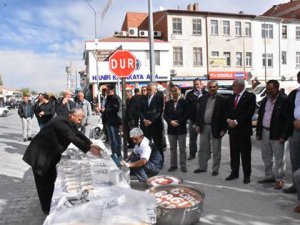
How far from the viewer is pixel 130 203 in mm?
3312

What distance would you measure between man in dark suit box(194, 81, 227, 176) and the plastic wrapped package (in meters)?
3.51

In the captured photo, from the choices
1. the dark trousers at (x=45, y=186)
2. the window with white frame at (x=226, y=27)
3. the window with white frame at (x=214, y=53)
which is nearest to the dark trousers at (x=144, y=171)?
the dark trousers at (x=45, y=186)

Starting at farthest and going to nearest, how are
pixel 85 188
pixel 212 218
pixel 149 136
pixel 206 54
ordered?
pixel 206 54, pixel 149 136, pixel 212 218, pixel 85 188

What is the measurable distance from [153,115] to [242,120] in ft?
6.82

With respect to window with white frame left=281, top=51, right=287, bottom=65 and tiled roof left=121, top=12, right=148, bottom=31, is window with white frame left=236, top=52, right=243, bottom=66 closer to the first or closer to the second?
window with white frame left=281, top=51, right=287, bottom=65

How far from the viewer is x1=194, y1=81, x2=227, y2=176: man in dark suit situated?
21.8ft

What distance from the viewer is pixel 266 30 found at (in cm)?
4162

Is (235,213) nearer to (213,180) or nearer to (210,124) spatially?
(213,180)

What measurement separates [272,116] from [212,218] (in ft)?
7.07

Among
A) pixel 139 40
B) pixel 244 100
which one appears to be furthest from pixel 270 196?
pixel 139 40

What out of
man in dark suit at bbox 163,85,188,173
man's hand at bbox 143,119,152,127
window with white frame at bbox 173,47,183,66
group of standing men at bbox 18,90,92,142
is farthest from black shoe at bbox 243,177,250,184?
window with white frame at bbox 173,47,183,66

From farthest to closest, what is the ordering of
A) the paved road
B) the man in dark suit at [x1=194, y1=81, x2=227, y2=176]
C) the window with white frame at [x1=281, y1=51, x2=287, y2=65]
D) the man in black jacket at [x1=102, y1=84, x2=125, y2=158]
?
the window with white frame at [x1=281, y1=51, x2=287, y2=65] → the man in black jacket at [x1=102, y1=84, x2=125, y2=158] → the man in dark suit at [x1=194, y1=81, x2=227, y2=176] → the paved road

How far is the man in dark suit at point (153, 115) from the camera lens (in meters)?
7.44

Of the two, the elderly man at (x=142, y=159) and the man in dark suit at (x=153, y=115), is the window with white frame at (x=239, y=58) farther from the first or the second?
the elderly man at (x=142, y=159)
